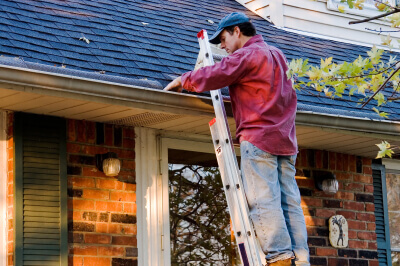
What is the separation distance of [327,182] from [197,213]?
4.59ft

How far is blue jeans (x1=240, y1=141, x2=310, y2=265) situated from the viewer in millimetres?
5438

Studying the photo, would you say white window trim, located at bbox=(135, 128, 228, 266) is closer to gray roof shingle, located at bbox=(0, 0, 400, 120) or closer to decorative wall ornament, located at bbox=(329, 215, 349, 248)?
gray roof shingle, located at bbox=(0, 0, 400, 120)

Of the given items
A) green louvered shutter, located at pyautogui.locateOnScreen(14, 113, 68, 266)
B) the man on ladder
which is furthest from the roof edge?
green louvered shutter, located at pyautogui.locateOnScreen(14, 113, 68, 266)

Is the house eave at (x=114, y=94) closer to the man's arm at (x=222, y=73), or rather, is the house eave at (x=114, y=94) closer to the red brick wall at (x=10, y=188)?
the man's arm at (x=222, y=73)

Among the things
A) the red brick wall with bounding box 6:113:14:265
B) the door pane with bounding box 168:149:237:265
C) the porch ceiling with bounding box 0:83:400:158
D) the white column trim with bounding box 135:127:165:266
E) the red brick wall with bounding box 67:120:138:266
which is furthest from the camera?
the door pane with bounding box 168:149:237:265

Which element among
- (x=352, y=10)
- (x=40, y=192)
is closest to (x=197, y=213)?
(x=40, y=192)

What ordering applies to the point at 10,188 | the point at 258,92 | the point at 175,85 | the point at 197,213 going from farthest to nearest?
the point at 197,213
the point at 10,188
the point at 175,85
the point at 258,92

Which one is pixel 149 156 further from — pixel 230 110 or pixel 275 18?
pixel 275 18

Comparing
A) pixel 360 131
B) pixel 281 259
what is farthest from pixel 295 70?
pixel 360 131

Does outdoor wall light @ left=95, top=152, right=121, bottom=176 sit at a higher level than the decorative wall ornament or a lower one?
higher

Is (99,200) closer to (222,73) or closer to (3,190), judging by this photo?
(3,190)

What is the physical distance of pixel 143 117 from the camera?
6801 mm

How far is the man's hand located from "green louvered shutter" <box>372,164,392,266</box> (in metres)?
3.36

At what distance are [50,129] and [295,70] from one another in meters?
2.02
